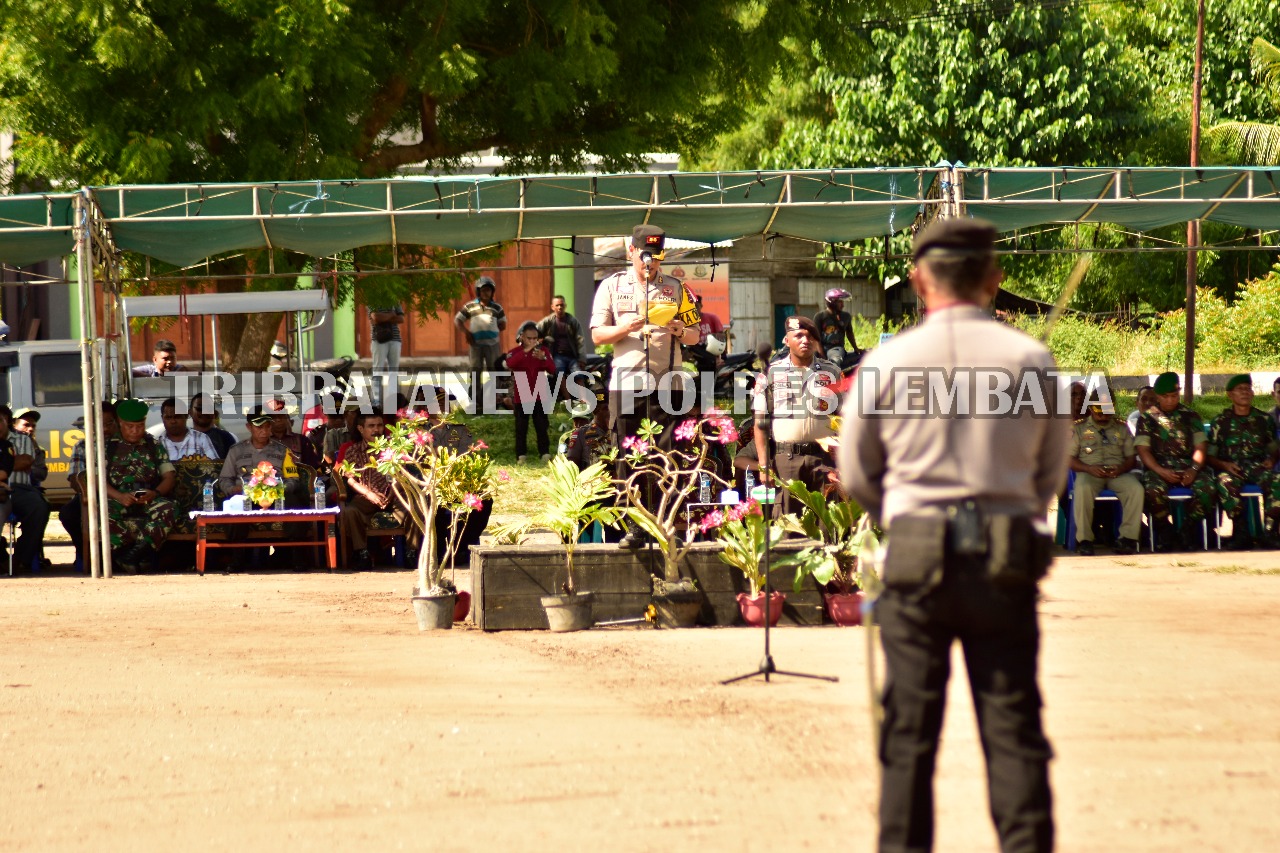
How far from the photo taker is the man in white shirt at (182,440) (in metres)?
13.4

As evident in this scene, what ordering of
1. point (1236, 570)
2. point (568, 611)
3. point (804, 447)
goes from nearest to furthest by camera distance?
point (568, 611)
point (804, 447)
point (1236, 570)

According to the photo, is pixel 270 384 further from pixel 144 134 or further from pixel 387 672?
pixel 387 672

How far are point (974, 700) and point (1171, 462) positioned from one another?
9.79 metres

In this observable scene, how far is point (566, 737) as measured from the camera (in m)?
6.15

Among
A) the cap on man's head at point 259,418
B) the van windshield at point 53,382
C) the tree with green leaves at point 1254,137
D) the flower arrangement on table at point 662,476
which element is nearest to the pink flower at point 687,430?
the flower arrangement on table at point 662,476

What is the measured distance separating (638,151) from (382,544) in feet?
23.3

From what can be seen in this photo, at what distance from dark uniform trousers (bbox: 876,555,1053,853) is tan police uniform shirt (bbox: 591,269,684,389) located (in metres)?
5.46

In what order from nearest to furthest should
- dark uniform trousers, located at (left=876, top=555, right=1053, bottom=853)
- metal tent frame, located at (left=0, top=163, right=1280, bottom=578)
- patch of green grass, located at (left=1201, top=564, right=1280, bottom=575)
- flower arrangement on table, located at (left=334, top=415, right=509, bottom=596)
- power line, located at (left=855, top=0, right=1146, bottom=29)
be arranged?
dark uniform trousers, located at (left=876, top=555, right=1053, bottom=853) → flower arrangement on table, located at (left=334, top=415, right=509, bottom=596) → patch of green grass, located at (left=1201, top=564, right=1280, bottom=575) → metal tent frame, located at (left=0, top=163, right=1280, bottom=578) → power line, located at (left=855, top=0, right=1146, bottom=29)

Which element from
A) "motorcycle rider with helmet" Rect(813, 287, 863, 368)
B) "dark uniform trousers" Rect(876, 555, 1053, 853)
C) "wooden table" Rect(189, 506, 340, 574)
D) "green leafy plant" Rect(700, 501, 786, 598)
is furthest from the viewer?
"motorcycle rider with helmet" Rect(813, 287, 863, 368)

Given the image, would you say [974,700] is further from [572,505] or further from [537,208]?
[537,208]

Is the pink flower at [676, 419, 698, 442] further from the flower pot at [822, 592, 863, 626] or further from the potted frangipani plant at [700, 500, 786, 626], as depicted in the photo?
the flower pot at [822, 592, 863, 626]

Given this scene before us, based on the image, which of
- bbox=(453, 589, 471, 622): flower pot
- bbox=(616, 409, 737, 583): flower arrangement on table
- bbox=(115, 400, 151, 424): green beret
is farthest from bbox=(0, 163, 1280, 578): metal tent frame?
bbox=(453, 589, 471, 622): flower pot

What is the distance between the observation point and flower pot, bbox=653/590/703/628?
8.88 m

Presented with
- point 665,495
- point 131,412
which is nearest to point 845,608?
point 665,495
